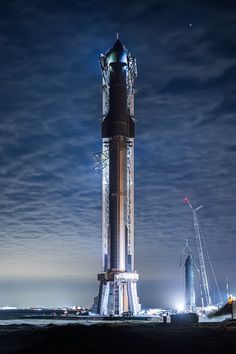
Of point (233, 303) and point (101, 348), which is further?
point (233, 303)

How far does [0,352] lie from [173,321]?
251 feet

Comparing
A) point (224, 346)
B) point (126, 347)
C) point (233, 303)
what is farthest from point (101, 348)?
point (233, 303)

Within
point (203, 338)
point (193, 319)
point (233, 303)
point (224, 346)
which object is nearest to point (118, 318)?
point (233, 303)

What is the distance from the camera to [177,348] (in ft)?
243

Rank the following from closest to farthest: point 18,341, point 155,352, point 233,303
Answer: point 155,352 < point 18,341 < point 233,303

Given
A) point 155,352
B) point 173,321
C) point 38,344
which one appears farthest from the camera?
point 173,321

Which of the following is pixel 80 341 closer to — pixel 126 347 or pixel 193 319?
pixel 126 347

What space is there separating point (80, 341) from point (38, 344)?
22.0ft

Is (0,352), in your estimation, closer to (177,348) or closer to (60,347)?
(60,347)

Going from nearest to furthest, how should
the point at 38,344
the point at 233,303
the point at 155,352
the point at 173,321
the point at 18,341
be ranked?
the point at 155,352, the point at 38,344, the point at 18,341, the point at 173,321, the point at 233,303

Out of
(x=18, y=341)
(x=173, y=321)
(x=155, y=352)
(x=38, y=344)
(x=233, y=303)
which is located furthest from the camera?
(x=233, y=303)

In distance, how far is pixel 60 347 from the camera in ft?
237

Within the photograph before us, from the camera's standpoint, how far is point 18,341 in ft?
284

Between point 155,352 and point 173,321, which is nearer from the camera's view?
point 155,352
